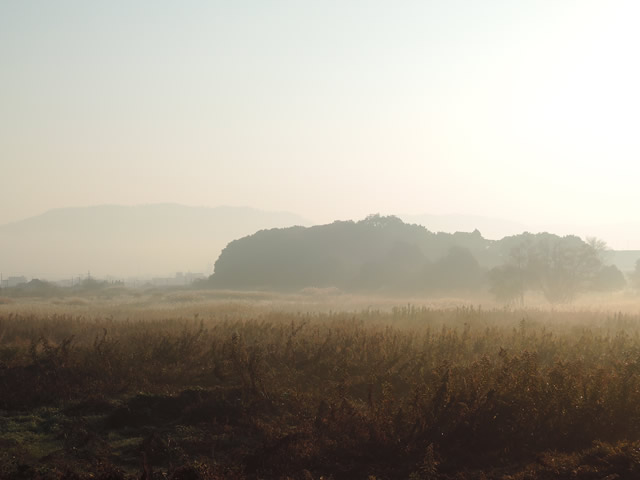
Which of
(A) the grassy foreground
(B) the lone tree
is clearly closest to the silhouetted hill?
(B) the lone tree

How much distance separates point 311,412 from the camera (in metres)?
12.1

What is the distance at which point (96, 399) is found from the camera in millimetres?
12719

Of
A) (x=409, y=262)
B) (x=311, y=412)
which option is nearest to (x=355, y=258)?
(x=409, y=262)

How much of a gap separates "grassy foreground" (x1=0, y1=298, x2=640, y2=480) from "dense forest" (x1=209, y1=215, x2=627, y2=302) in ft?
117

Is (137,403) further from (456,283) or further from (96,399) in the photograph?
(456,283)

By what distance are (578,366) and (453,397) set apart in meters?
3.55

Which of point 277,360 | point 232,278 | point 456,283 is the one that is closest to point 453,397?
point 277,360

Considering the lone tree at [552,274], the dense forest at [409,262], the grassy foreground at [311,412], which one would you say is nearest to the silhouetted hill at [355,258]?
the dense forest at [409,262]

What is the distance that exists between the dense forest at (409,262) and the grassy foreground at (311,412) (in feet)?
117

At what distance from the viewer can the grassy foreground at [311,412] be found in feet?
30.6

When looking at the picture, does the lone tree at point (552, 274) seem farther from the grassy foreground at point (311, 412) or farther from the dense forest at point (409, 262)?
the grassy foreground at point (311, 412)

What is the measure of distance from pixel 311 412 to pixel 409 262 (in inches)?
2557

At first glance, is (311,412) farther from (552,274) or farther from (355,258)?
(355,258)

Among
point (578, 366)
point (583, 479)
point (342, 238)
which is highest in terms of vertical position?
point (342, 238)
